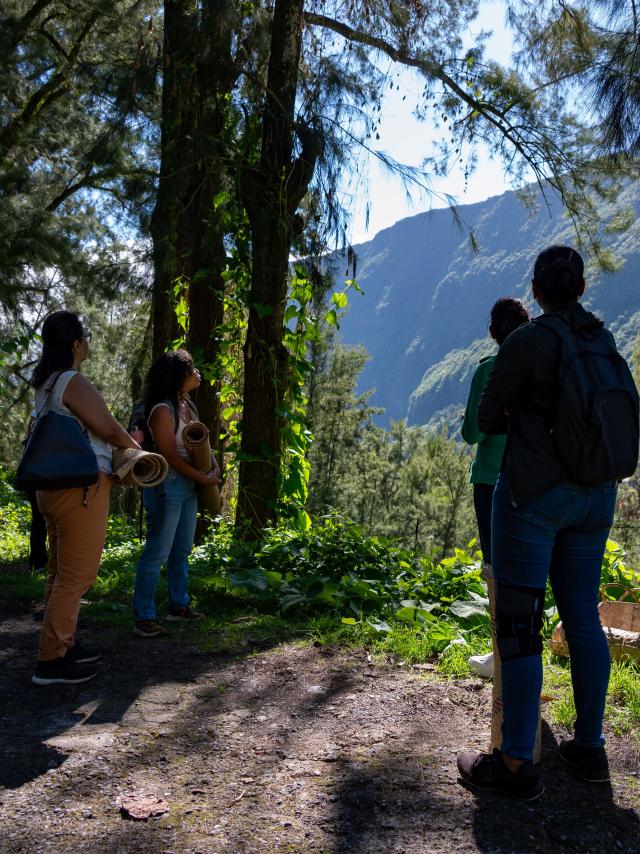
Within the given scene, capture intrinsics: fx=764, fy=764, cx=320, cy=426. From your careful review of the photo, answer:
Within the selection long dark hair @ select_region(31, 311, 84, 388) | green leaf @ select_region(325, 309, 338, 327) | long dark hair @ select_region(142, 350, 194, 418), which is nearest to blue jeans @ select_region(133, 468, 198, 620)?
long dark hair @ select_region(142, 350, 194, 418)

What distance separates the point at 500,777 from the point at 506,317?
83.6 inches

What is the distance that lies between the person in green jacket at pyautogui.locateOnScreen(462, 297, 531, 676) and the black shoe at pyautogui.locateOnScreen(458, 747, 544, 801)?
1189mm

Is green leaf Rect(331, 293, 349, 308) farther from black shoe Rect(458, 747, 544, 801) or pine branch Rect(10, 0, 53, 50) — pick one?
pine branch Rect(10, 0, 53, 50)

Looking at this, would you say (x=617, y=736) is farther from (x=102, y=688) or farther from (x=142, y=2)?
(x=142, y=2)

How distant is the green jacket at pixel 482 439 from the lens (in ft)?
12.7

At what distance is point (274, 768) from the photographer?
2.85m

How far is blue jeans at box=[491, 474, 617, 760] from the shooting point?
250 centimetres

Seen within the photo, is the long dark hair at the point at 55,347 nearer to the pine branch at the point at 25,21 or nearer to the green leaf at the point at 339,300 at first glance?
the green leaf at the point at 339,300

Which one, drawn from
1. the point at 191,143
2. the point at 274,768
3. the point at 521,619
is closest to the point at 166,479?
the point at 274,768

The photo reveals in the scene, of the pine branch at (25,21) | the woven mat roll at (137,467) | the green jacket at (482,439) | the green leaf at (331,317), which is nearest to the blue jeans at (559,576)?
the green jacket at (482,439)

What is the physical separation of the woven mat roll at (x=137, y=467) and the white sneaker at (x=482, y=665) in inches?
71.3

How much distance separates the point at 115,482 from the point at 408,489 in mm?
47801

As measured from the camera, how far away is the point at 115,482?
12.6 ft

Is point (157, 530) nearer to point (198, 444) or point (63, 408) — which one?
point (198, 444)
